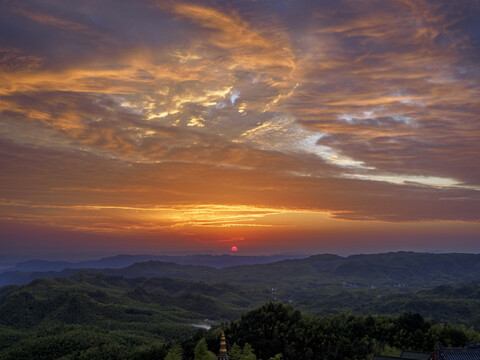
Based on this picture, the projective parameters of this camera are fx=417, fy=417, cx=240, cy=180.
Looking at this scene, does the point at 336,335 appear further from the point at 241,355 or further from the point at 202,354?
the point at 202,354

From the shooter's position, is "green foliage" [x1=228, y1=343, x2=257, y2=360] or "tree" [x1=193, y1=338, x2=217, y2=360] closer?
"tree" [x1=193, y1=338, x2=217, y2=360]

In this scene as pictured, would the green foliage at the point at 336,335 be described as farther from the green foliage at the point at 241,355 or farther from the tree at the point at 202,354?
the tree at the point at 202,354

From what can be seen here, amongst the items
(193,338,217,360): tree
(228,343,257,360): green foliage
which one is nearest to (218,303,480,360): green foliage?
(228,343,257,360): green foliage

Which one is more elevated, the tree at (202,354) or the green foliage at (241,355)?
the tree at (202,354)

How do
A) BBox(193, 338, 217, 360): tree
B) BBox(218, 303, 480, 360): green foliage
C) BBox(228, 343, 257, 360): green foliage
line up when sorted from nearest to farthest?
BBox(193, 338, 217, 360): tree → BBox(228, 343, 257, 360): green foliage → BBox(218, 303, 480, 360): green foliage

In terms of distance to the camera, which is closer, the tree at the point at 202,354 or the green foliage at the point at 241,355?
the tree at the point at 202,354

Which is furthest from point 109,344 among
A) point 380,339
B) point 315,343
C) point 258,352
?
point 380,339

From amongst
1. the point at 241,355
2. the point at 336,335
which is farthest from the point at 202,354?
the point at 336,335

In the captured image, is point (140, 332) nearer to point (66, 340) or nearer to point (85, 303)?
point (66, 340)

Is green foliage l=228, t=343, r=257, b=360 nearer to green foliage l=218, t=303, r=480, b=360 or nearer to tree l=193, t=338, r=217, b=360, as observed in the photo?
green foliage l=218, t=303, r=480, b=360

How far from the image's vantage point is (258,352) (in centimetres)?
7994

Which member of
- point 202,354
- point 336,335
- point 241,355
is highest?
point 202,354

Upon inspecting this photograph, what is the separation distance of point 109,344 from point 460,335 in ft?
278

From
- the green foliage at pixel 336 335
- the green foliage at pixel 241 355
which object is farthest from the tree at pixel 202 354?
the green foliage at pixel 336 335
